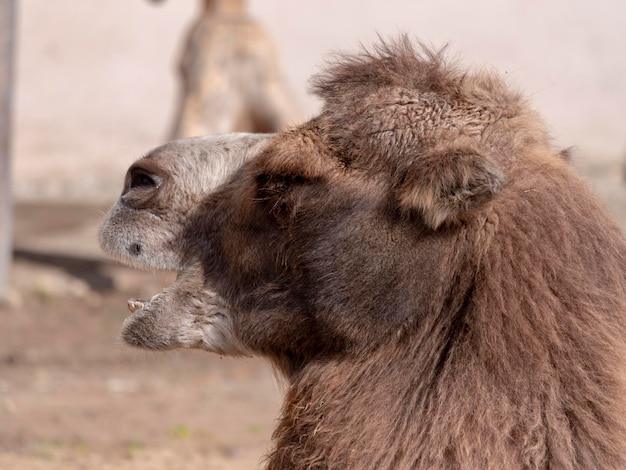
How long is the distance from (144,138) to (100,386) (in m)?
13.8

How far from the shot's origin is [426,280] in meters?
3.37

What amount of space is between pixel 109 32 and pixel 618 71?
40.1ft

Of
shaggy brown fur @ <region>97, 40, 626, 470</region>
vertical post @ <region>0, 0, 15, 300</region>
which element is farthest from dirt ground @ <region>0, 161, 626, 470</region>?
shaggy brown fur @ <region>97, 40, 626, 470</region>

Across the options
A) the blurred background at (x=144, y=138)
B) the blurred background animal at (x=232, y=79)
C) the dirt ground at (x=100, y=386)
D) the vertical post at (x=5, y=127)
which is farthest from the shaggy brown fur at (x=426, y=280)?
the blurred background animal at (x=232, y=79)

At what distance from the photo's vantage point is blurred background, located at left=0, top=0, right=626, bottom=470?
7.15 meters

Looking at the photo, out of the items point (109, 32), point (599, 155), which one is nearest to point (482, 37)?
point (599, 155)

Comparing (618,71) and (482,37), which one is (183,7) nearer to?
(482,37)

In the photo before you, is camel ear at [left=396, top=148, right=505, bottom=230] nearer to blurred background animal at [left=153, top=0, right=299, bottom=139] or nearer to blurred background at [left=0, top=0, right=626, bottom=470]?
blurred background at [left=0, top=0, right=626, bottom=470]

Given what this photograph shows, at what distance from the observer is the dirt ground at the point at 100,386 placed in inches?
257

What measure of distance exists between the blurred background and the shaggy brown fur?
0.45 m

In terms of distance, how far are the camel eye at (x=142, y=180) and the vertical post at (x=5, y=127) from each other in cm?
608

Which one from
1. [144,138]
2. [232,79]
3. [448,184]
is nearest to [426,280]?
[448,184]

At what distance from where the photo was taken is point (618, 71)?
25.7m

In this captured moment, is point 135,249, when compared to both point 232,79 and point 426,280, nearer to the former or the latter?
point 426,280
